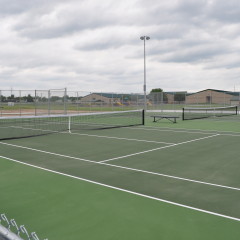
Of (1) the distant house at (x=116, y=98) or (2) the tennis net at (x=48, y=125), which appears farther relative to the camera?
(1) the distant house at (x=116, y=98)

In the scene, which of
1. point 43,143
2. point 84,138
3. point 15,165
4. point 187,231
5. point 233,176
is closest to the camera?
point 187,231

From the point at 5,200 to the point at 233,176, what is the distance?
192 inches

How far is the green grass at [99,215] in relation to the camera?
4117 mm

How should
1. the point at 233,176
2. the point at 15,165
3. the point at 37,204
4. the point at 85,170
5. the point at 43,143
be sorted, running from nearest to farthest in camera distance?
the point at 37,204 → the point at 233,176 → the point at 85,170 → the point at 15,165 → the point at 43,143

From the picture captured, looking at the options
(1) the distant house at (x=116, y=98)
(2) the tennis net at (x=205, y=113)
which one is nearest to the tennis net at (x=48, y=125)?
(2) the tennis net at (x=205, y=113)

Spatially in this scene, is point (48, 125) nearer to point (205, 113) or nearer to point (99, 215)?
point (99, 215)

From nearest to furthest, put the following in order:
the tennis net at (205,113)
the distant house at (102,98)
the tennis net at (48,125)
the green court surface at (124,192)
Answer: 1. the green court surface at (124,192)
2. the tennis net at (48,125)
3. the tennis net at (205,113)
4. the distant house at (102,98)

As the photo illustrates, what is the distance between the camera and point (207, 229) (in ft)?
13.9

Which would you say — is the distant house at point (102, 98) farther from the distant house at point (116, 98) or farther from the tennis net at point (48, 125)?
the tennis net at point (48, 125)

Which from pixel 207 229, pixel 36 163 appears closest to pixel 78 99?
pixel 36 163

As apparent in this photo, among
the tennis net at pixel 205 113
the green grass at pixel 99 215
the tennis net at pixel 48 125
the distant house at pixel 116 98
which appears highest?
the distant house at pixel 116 98

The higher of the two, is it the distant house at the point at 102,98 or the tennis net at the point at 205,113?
the distant house at the point at 102,98

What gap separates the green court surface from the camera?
14.1ft

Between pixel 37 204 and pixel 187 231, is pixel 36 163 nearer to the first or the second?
pixel 37 204
